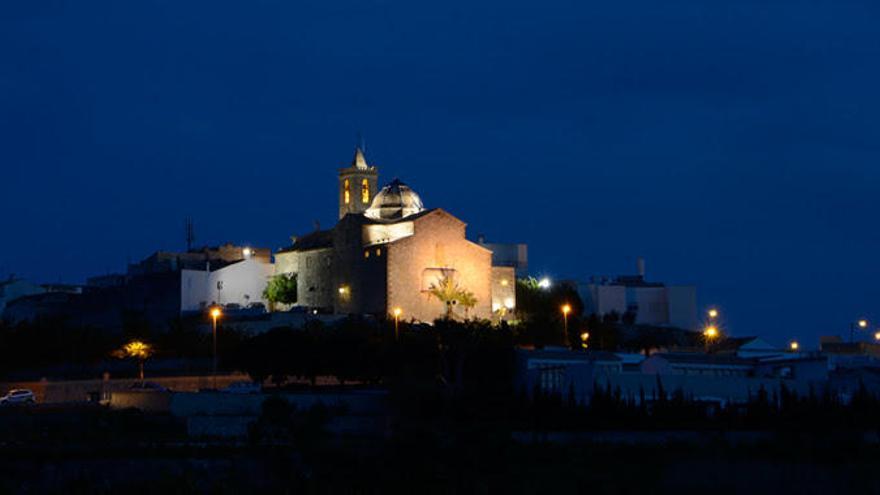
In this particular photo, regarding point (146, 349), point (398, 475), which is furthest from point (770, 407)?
point (146, 349)

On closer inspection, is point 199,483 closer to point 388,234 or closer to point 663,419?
point 663,419

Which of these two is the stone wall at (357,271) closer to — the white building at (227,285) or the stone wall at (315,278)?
the stone wall at (315,278)

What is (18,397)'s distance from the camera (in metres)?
42.2

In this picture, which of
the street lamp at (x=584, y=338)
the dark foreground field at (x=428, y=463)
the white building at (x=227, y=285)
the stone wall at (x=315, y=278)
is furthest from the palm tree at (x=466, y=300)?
the dark foreground field at (x=428, y=463)

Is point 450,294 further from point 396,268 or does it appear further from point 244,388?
point 244,388

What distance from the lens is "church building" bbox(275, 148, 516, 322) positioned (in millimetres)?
59781

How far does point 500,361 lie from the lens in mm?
41188

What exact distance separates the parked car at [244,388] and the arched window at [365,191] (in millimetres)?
30415

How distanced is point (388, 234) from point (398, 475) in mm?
36462

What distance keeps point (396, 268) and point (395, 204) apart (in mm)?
7348

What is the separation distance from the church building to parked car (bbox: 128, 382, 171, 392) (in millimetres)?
17591

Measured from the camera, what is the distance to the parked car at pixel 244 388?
36662 millimetres

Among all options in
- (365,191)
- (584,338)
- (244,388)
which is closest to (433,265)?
(584,338)

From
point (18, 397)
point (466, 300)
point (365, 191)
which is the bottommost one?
point (18, 397)
